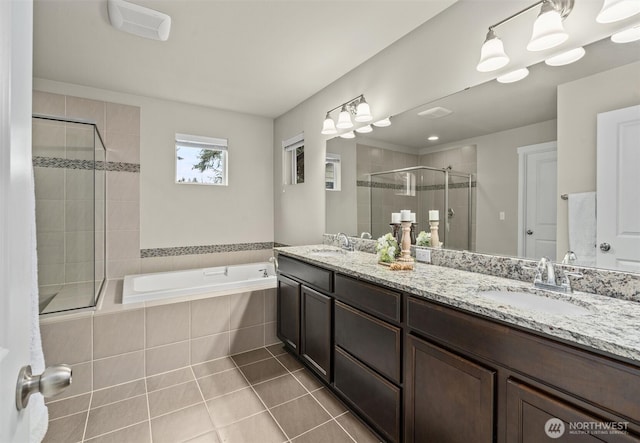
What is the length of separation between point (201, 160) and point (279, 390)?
9.00ft

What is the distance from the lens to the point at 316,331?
85.4 inches

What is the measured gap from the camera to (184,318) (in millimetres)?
2508

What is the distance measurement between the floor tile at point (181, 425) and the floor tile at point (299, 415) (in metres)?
0.42

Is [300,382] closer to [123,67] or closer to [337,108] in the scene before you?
[337,108]

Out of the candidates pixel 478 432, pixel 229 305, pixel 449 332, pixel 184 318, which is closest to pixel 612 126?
pixel 449 332

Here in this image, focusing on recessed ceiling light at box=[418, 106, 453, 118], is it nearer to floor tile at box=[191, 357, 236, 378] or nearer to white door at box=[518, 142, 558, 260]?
white door at box=[518, 142, 558, 260]

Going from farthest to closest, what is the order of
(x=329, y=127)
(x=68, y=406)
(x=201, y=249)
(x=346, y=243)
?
(x=201, y=249), (x=329, y=127), (x=346, y=243), (x=68, y=406)

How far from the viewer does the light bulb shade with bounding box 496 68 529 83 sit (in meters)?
1.58

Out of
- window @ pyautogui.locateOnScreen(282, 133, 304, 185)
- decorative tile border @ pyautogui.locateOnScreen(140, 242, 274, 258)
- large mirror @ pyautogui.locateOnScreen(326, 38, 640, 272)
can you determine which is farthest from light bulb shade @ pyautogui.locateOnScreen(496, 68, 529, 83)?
decorative tile border @ pyautogui.locateOnScreen(140, 242, 274, 258)

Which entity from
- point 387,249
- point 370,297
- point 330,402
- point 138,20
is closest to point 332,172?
point 387,249

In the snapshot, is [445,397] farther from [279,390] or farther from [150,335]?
[150,335]

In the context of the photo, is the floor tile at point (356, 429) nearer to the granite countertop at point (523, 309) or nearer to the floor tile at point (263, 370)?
the floor tile at point (263, 370)

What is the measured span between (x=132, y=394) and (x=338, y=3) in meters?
2.95

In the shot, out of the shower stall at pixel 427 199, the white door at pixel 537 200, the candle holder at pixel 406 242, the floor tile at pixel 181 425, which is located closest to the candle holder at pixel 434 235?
the shower stall at pixel 427 199
